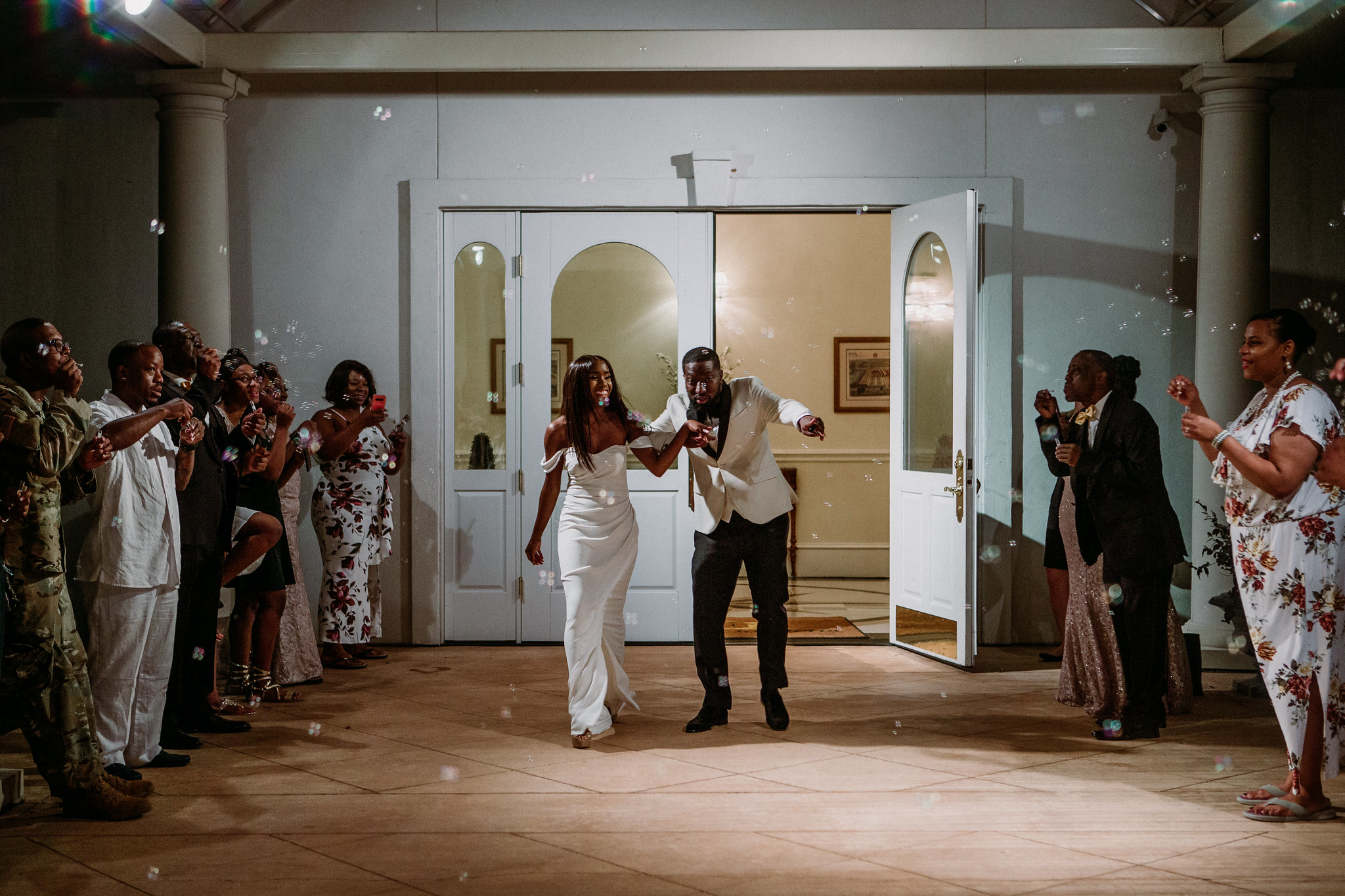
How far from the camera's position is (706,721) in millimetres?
4598

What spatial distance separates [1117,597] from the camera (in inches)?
184

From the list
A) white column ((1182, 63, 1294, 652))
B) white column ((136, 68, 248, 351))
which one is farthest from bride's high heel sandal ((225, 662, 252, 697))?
white column ((1182, 63, 1294, 652))

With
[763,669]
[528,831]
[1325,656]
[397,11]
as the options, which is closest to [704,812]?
[528,831]

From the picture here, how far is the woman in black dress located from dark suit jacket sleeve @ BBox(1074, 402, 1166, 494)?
11.1 feet

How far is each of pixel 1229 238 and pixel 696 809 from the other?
4.69 metres

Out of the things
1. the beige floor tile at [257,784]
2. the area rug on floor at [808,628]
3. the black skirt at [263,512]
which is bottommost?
A: the area rug on floor at [808,628]

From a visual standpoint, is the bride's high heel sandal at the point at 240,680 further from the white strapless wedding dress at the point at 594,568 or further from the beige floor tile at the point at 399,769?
the white strapless wedding dress at the point at 594,568

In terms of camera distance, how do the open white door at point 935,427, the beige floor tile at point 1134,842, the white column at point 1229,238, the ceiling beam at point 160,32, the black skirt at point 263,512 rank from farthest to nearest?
the white column at point 1229,238
the open white door at point 935,427
the ceiling beam at point 160,32
the black skirt at point 263,512
the beige floor tile at point 1134,842

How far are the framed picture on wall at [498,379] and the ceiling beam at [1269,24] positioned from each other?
448 cm

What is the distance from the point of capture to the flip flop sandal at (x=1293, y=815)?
3438 millimetres

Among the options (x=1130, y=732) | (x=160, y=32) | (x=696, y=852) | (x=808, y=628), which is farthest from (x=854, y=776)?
(x=160, y=32)

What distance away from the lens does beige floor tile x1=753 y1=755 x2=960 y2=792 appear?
382cm

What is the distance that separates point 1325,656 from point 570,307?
4511 mm

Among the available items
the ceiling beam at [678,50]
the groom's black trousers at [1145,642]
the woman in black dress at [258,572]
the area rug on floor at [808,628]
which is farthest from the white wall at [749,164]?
the groom's black trousers at [1145,642]
